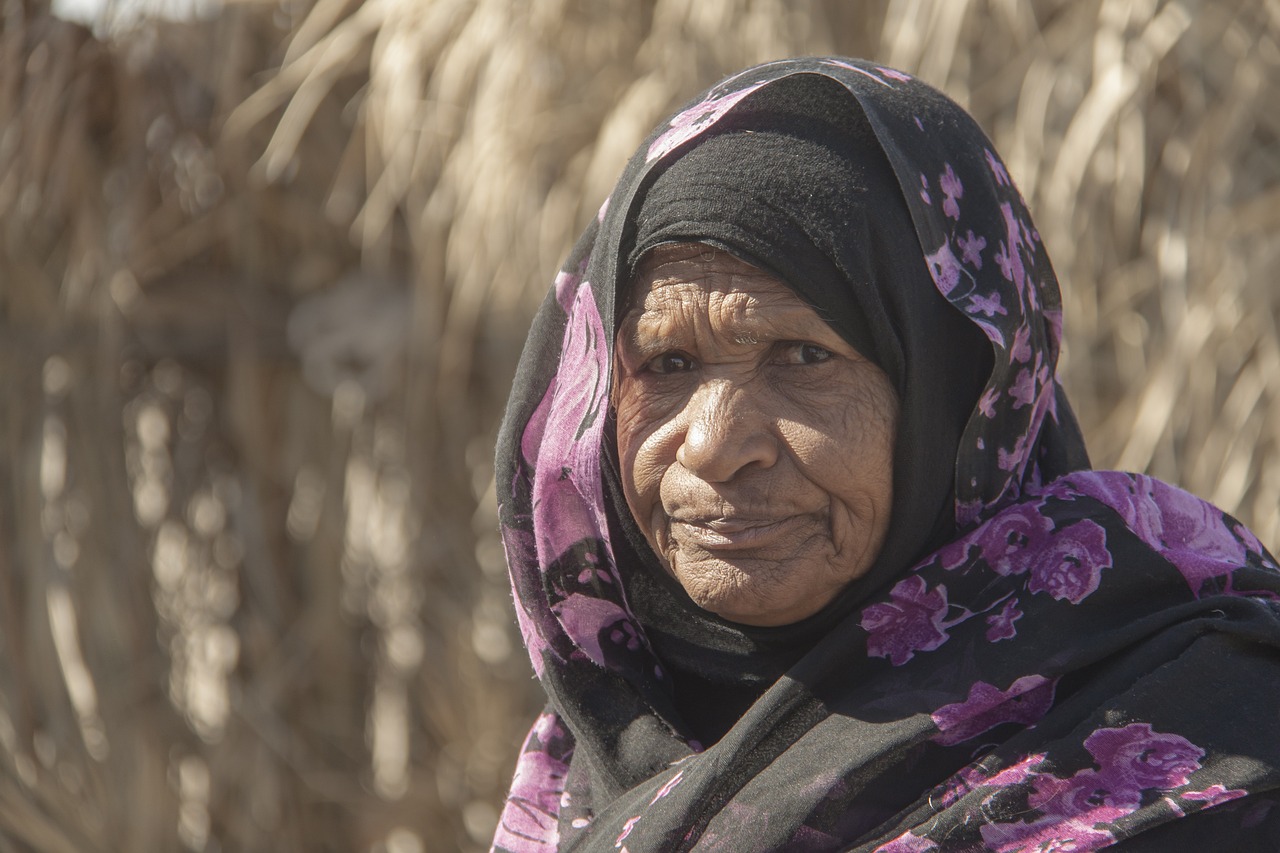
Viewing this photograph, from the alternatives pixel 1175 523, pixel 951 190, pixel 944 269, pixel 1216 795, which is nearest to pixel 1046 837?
pixel 1216 795

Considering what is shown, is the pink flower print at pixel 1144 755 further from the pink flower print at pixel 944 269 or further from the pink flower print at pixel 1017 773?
the pink flower print at pixel 944 269

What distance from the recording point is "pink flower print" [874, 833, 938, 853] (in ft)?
4.19

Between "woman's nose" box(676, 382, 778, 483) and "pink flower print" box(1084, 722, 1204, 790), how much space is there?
44 centimetres

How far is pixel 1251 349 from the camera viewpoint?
9.20 ft

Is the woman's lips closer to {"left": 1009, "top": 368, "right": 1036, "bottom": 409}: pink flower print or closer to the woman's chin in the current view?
the woman's chin

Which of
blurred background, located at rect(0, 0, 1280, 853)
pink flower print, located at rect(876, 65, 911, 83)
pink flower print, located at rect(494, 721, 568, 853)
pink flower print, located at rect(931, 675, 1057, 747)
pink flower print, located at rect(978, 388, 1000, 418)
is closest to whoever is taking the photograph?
pink flower print, located at rect(931, 675, 1057, 747)

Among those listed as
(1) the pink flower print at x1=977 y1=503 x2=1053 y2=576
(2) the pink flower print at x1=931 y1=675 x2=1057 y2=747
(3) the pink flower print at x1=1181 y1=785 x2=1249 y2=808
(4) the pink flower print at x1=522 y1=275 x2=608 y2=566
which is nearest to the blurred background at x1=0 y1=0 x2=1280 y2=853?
(4) the pink flower print at x1=522 y1=275 x2=608 y2=566

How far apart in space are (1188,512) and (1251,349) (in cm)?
157

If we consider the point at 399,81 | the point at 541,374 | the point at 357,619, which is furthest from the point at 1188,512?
the point at 357,619

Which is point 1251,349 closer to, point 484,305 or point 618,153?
point 618,153

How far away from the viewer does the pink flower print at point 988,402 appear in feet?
4.65

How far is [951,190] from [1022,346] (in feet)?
0.64

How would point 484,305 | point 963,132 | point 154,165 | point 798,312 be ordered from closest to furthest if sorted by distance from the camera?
point 798,312, point 963,132, point 484,305, point 154,165

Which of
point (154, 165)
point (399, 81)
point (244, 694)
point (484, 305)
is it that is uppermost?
point (399, 81)
